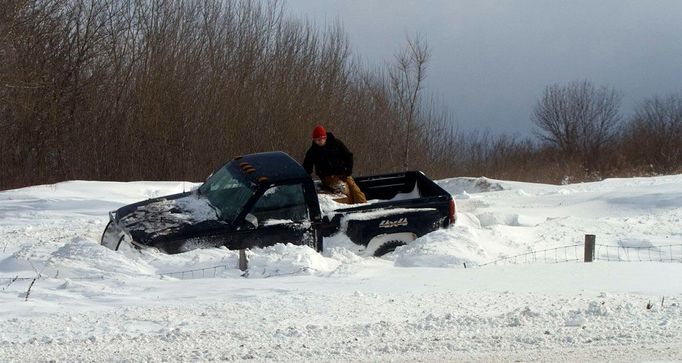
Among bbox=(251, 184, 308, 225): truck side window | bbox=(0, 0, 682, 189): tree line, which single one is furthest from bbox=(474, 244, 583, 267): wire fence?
bbox=(0, 0, 682, 189): tree line

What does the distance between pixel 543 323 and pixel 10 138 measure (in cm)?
2309

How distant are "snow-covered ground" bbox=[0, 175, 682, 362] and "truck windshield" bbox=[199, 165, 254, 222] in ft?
2.78

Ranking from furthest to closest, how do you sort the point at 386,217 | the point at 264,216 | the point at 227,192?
the point at 227,192, the point at 386,217, the point at 264,216

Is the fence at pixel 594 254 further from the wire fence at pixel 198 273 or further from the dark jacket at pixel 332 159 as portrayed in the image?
the wire fence at pixel 198 273

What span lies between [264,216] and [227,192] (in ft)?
2.93

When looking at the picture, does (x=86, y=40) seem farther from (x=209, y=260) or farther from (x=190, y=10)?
(x=209, y=260)

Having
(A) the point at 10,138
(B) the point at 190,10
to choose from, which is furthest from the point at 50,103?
(B) the point at 190,10

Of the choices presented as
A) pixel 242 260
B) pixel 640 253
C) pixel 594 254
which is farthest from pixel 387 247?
pixel 640 253

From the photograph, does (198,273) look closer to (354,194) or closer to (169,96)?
(354,194)

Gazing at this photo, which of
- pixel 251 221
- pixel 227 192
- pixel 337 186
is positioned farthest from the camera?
pixel 337 186

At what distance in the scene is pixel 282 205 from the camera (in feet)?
31.8

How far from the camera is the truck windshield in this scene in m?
9.65

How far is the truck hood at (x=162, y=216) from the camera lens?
30.0ft

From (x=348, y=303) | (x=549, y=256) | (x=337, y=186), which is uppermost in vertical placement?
(x=337, y=186)
